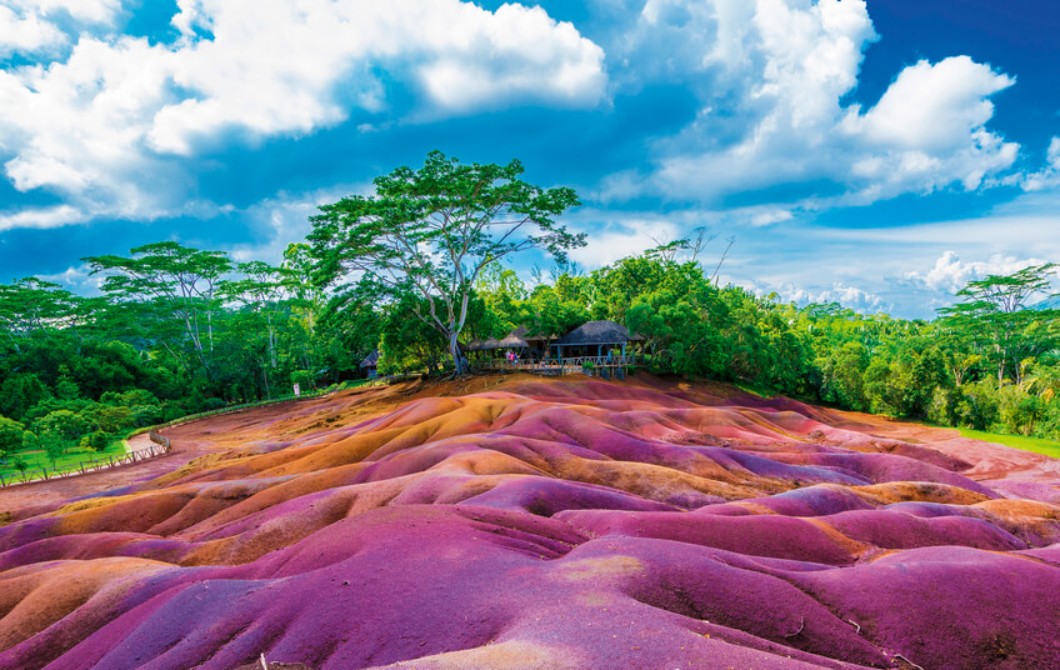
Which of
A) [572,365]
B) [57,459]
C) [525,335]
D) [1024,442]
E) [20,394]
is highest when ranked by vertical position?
[525,335]

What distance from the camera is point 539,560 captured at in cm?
1110

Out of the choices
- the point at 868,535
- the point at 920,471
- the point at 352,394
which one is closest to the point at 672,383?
the point at 920,471

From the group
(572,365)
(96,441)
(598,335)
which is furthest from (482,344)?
(96,441)

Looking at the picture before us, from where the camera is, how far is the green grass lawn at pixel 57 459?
103 feet

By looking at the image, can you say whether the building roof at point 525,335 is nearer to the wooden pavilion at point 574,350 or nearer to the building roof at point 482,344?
the wooden pavilion at point 574,350

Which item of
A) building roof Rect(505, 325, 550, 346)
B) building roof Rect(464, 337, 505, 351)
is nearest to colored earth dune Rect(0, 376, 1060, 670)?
building roof Rect(464, 337, 505, 351)

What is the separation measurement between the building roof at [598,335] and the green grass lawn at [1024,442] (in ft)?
92.1

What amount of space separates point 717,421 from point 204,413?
154ft

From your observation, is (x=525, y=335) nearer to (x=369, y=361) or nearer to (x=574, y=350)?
(x=574, y=350)

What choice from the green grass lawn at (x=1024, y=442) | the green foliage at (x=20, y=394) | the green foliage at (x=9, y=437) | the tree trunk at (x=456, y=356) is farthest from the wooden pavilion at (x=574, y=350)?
the green foliage at (x=20, y=394)

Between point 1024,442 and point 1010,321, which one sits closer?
point 1024,442

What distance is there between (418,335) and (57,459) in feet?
91.1

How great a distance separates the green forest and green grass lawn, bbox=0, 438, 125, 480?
0.40 m

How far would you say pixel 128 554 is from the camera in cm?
1662
